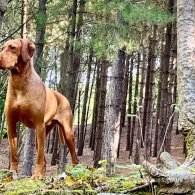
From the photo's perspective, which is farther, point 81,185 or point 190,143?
point 190,143

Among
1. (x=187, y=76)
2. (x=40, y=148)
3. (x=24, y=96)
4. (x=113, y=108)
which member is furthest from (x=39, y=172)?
(x=113, y=108)

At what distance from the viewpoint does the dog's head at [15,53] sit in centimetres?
415

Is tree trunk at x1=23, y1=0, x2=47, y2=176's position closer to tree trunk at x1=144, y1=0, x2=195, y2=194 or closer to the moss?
tree trunk at x1=144, y1=0, x2=195, y2=194

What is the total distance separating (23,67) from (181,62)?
168 cm

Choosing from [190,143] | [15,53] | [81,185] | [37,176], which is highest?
[15,53]

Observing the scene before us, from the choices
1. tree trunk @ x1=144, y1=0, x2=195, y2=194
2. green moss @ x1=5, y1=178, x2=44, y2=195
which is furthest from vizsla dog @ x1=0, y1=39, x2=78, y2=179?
tree trunk @ x1=144, y1=0, x2=195, y2=194


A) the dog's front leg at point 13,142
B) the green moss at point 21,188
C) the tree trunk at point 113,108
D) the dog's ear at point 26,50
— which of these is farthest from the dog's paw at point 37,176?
the tree trunk at point 113,108

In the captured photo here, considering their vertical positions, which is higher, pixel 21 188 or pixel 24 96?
pixel 24 96

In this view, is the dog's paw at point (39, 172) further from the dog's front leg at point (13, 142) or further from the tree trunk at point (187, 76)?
the tree trunk at point (187, 76)

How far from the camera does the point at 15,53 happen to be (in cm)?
425

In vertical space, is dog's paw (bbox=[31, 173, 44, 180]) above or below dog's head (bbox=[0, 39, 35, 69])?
below

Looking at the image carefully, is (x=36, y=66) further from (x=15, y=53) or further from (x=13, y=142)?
(x=15, y=53)

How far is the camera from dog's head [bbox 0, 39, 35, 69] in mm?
4148

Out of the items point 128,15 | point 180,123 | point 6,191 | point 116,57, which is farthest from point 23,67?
point 116,57
